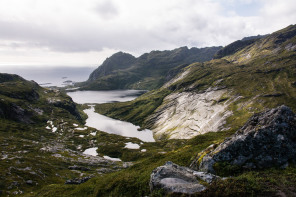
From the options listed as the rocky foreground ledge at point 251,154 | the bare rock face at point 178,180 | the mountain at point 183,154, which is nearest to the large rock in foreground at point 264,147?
the rocky foreground ledge at point 251,154

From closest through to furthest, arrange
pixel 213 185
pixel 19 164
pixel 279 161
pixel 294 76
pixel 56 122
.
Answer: pixel 213 185
pixel 279 161
pixel 19 164
pixel 56 122
pixel 294 76

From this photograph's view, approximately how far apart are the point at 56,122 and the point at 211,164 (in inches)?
7131

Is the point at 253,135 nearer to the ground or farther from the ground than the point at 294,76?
nearer to the ground

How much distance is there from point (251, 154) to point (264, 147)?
199 centimetres

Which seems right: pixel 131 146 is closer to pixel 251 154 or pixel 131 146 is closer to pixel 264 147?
pixel 251 154

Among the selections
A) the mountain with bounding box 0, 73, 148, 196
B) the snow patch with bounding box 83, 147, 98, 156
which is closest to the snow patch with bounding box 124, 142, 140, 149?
the mountain with bounding box 0, 73, 148, 196

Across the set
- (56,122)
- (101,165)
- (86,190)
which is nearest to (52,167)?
(101,165)

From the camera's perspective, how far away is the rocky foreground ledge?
19.6 metres

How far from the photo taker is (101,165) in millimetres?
86750

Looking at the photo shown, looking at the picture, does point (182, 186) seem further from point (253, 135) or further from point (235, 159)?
point (253, 135)

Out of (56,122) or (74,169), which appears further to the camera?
(56,122)

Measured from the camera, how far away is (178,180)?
1919 centimetres

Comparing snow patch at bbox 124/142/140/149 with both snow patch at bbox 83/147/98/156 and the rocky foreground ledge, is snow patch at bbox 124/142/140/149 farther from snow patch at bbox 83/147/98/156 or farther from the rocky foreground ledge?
the rocky foreground ledge

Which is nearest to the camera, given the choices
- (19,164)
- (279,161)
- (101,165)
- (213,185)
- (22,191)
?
(213,185)
